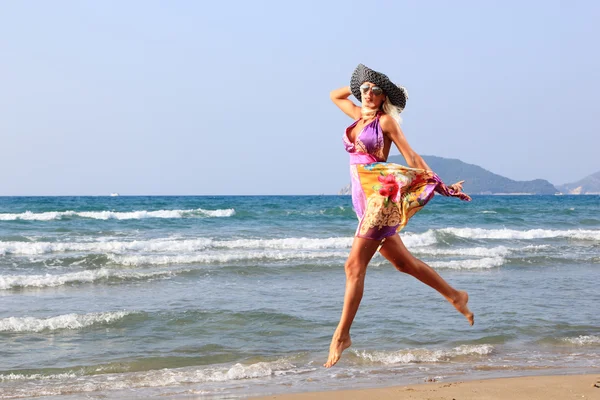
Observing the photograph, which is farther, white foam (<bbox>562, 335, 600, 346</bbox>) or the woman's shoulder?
white foam (<bbox>562, 335, 600, 346</bbox>)

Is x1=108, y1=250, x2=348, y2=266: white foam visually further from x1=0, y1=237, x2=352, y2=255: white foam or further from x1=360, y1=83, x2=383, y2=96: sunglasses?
x1=360, y1=83, x2=383, y2=96: sunglasses

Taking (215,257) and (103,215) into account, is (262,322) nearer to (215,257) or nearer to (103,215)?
(215,257)

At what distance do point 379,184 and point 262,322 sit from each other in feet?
16.6

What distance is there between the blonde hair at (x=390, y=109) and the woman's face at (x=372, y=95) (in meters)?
0.03

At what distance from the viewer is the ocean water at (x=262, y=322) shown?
6.98m

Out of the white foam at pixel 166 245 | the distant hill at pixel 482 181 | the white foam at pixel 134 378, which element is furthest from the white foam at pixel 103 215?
the distant hill at pixel 482 181

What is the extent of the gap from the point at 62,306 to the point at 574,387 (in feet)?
24.6

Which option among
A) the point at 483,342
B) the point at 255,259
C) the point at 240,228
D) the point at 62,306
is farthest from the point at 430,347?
the point at 240,228

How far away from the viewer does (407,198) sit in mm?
4789

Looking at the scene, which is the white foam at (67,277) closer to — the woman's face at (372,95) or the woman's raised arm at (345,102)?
the woman's raised arm at (345,102)

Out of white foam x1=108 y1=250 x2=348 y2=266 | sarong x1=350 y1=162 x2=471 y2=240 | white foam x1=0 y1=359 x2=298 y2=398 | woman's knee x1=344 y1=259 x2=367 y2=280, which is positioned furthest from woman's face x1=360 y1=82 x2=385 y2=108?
white foam x1=108 y1=250 x2=348 y2=266

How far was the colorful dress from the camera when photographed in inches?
185

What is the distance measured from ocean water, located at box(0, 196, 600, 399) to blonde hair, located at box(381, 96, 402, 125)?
2814mm

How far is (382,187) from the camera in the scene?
475 centimetres
